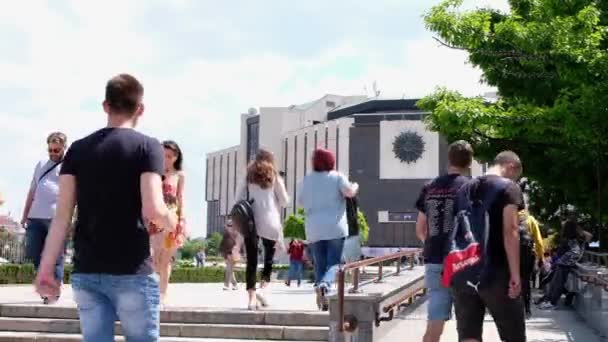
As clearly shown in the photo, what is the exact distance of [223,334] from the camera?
904 cm

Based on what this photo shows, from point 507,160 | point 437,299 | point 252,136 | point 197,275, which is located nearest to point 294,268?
point 197,275

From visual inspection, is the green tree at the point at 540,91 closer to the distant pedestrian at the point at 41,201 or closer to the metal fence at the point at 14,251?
the distant pedestrian at the point at 41,201

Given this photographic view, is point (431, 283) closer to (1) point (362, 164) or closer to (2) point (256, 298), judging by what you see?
(2) point (256, 298)

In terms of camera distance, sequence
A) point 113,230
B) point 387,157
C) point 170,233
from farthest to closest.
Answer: point 387,157
point 170,233
point 113,230

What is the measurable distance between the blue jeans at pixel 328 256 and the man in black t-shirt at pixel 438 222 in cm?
163

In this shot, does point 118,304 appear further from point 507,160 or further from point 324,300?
point 324,300

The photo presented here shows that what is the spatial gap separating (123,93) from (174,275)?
29653 mm

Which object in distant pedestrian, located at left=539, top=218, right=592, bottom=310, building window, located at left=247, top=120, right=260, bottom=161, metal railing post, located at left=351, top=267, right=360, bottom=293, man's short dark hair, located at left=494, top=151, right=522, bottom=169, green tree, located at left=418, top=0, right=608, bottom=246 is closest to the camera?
man's short dark hair, located at left=494, top=151, right=522, bottom=169

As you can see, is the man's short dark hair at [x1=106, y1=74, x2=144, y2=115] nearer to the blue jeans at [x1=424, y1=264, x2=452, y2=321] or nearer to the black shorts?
the black shorts

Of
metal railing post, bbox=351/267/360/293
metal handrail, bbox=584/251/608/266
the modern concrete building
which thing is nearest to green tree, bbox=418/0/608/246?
metal handrail, bbox=584/251/608/266

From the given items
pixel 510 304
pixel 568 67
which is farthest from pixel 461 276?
pixel 568 67

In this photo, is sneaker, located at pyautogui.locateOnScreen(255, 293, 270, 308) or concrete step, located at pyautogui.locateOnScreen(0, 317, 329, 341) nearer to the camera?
concrete step, located at pyautogui.locateOnScreen(0, 317, 329, 341)

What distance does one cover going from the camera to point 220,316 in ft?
30.6

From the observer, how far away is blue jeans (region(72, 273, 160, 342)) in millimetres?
3867
